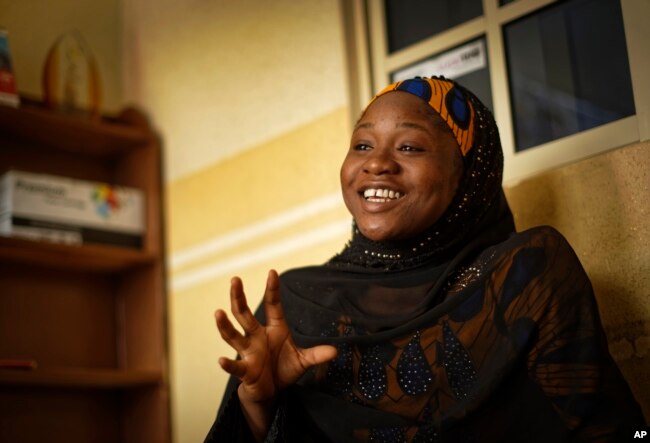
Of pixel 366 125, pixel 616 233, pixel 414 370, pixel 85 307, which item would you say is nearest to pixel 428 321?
pixel 414 370

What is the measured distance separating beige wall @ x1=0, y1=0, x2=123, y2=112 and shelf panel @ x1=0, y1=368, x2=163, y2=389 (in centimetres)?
106

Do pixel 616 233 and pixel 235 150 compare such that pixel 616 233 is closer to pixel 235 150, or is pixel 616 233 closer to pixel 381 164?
pixel 381 164

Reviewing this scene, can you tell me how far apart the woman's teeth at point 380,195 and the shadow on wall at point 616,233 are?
58 centimetres

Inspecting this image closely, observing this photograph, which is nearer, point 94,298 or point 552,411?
point 552,411

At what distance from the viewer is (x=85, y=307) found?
321cm

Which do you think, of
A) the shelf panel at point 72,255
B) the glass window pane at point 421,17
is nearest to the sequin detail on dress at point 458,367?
the glass window pane at point 421,17

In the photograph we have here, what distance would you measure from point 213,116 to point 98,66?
0.67 m

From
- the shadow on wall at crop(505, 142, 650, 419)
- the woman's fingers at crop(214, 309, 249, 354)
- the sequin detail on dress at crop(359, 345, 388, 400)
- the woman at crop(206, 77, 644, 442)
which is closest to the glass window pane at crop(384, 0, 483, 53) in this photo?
the shadow on wall at crop(505, 142, 650, 419)

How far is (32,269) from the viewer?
10.1 feet

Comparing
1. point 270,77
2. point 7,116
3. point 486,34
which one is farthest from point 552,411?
Result: point 7,116

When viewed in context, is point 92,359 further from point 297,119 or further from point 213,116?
point 297,119

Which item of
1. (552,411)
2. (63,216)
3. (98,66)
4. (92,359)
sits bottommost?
(552,411)

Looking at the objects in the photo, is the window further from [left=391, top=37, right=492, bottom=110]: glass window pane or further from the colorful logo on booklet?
the colorful logo on booklet

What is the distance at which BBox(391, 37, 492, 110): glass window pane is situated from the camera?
2.43m
